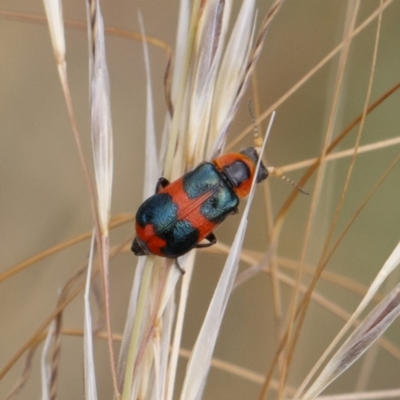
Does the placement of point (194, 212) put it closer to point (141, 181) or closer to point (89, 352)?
point (89, 352)

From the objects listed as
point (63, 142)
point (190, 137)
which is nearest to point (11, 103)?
point (63, 142)

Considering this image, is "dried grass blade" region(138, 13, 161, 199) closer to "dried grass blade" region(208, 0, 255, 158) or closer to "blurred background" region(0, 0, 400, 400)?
"dried grass blade" region(208, 0, 255, 158)

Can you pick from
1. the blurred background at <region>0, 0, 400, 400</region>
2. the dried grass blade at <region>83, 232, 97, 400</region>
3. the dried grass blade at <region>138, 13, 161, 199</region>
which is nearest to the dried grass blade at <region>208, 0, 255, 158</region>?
the dried grass blade at <region>138, 13, 161, 199</region>

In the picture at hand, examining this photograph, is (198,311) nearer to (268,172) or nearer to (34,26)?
(268,172)

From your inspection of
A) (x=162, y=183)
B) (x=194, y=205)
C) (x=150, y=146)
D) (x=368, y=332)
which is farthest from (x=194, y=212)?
(x=368, y=332)

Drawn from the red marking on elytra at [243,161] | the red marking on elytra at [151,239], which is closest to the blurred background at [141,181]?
the red marking on elytra at [243,161]

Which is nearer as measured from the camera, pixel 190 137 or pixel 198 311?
pixel 190 137
